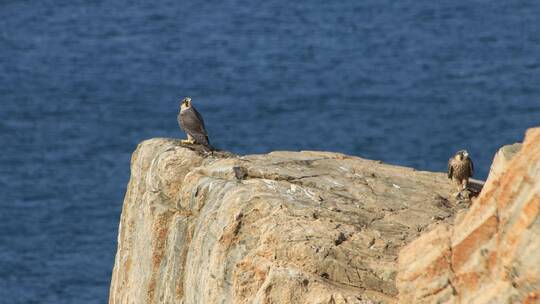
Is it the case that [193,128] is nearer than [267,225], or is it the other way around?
[267,225]

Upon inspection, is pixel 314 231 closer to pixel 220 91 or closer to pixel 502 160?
pixel 502 160

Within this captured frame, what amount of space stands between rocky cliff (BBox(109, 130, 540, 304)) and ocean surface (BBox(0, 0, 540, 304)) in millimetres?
53115

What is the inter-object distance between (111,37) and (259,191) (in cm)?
13235

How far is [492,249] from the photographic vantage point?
2081 centimetres

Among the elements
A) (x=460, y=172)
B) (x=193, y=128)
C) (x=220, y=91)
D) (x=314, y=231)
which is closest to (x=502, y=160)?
(x=314, y=231)

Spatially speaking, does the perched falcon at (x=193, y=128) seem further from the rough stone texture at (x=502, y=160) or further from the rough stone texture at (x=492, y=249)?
the rough stone texture at (x=502, y=160)

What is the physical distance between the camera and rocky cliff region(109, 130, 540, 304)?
20828 millimetres

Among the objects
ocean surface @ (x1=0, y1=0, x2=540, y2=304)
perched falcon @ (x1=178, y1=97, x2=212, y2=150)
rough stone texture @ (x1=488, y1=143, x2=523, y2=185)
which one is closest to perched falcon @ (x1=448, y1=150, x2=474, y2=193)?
perched falcon @ (x1=178, y1=97, x2=212, y2=150)

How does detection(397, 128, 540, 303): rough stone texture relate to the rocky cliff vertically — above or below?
above

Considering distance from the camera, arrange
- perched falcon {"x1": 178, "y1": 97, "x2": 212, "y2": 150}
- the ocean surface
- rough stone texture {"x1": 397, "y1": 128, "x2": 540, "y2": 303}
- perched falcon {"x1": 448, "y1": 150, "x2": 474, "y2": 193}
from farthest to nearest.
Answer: the ocean surface
perched falcon {"x1": 178, "y1": 97, "x2": 212, "y2": 150}
perched falcon {"x1": 448, "y1": 150, "x2": 474, "y2": 193}
rough stone texture {"x1": 397, "y1": 128, "x2": 540, "y2": 303}

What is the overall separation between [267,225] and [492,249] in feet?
17.9

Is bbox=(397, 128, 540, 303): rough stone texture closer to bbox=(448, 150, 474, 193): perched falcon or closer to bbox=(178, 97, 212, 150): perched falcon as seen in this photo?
bbox=(448, 150, 474, 193): perched falcon

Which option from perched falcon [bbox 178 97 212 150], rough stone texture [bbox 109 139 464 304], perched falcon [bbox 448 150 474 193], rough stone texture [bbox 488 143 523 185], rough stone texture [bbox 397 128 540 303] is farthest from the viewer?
perched falcon [bbox 178 97 212 150]

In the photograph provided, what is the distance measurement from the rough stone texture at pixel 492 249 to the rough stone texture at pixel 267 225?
1.31 meters
